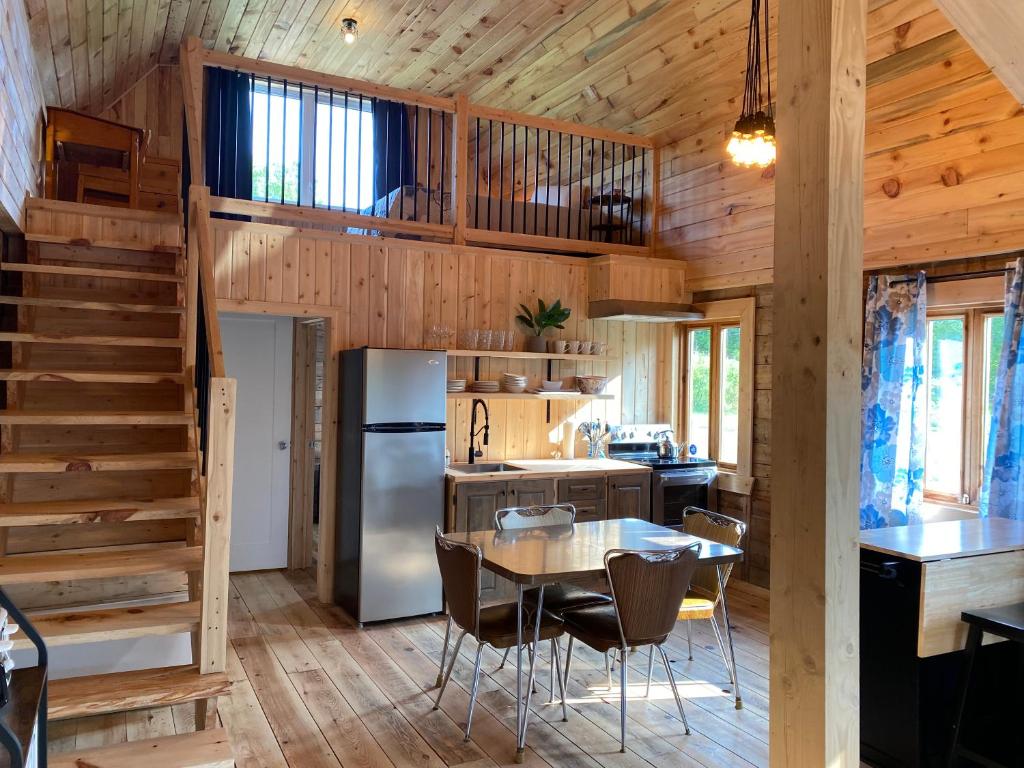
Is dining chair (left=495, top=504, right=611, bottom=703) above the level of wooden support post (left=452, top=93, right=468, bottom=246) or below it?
below

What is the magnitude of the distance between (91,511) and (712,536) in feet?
9.72

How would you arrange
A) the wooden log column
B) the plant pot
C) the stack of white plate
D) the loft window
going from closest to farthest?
the wooden log column < the stack of white plate < the plant pot < the loft window

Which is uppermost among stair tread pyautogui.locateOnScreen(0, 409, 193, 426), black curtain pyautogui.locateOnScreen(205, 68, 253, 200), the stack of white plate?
black curtain pyautogui.locateOnScreen(205, 68, 253, 200)

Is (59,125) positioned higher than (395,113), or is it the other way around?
(395,113)

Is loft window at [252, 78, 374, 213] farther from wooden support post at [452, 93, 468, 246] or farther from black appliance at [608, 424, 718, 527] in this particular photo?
black appliance at [608, 424, 718, 527]

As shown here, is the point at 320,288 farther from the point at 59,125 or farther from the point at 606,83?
the point at 606,83

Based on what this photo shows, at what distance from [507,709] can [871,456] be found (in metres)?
2.55

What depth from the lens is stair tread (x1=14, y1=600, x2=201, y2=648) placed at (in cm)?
282

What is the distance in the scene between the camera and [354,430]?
16.1 feet

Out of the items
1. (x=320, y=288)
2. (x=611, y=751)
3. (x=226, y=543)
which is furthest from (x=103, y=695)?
(x=320, y=288)

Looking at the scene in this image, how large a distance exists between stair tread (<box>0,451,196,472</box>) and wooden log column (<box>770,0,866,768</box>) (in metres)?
2.85

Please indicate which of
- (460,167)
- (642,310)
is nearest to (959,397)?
(642,310)

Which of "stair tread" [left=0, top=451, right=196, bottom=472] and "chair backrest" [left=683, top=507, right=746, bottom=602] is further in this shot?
"chair backrest" [left=683, top=507, right=746, bottom=602]

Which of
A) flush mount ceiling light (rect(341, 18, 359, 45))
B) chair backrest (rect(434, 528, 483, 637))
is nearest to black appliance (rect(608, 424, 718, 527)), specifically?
chair backrest (rect(434, 528, 483, 637))
